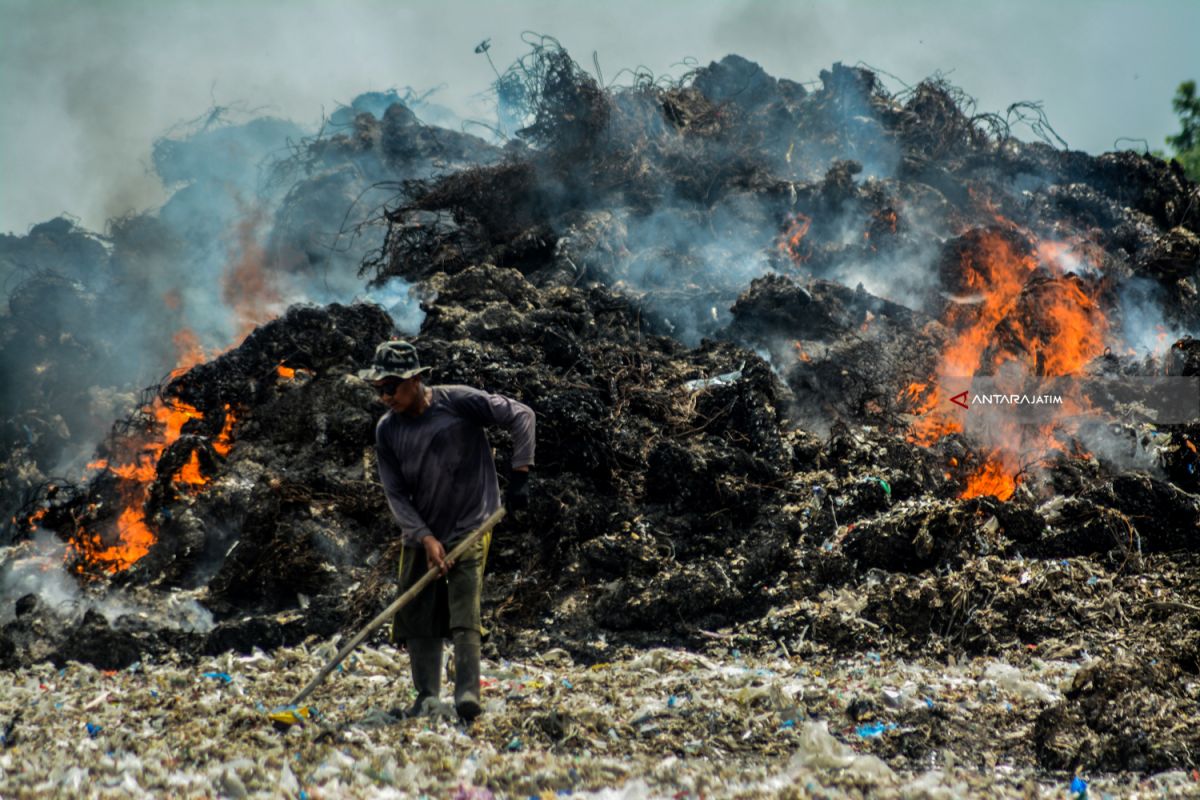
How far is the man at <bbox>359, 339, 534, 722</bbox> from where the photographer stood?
4379mm

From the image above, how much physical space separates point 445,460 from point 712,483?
3085 mm

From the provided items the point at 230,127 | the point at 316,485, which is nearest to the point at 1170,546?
the point at 316,485

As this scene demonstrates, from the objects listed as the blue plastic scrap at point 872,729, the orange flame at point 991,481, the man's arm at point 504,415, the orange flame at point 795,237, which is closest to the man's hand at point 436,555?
the man's arm at point 504,415

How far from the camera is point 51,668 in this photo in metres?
5.79

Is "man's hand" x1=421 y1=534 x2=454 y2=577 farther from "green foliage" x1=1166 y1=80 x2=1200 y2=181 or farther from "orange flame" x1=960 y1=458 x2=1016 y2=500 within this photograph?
"green foliage" x1=1166 y1=80 x2=1200 y2=181

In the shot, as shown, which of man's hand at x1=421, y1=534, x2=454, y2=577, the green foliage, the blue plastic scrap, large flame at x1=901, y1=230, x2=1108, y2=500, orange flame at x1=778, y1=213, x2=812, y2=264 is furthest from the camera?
the green foliage

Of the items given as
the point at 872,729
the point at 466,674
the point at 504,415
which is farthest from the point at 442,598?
the point at 872,729

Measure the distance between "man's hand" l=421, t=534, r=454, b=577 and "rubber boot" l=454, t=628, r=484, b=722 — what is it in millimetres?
307

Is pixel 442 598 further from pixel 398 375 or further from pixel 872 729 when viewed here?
pixel 872 729

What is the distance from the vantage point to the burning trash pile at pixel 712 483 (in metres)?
4.18

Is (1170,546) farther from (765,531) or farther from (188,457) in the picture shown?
(188,457)

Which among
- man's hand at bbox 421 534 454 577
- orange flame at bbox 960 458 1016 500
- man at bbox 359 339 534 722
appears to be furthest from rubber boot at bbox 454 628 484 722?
orange flame at bbox 960 458 1016 500

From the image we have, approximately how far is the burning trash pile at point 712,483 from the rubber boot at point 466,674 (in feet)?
0.62

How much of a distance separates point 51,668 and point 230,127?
51.9 ft
